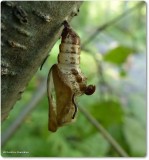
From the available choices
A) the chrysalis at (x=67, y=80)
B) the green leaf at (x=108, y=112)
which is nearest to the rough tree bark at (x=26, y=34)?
the chrysalis at (x=67, y=80)

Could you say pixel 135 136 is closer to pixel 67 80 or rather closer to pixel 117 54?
pixel 117 54

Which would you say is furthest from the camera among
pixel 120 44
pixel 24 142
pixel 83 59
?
pixel 83 59

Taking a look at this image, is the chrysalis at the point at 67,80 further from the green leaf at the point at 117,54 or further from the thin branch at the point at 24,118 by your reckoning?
the green leaf at the point at 117,54

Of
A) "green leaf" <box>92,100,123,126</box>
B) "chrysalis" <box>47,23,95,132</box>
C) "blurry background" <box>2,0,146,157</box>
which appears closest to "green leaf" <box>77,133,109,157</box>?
"blurry background" <box>2,0,146,157</box>

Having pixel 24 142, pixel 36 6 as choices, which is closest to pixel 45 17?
pixel 36 6

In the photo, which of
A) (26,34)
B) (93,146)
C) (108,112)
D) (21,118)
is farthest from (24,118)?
(26,34)

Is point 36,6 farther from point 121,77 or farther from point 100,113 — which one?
point 121,77

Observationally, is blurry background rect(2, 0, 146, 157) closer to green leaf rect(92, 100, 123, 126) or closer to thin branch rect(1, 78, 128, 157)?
green leaf rect(92, 100, 123, 126)
